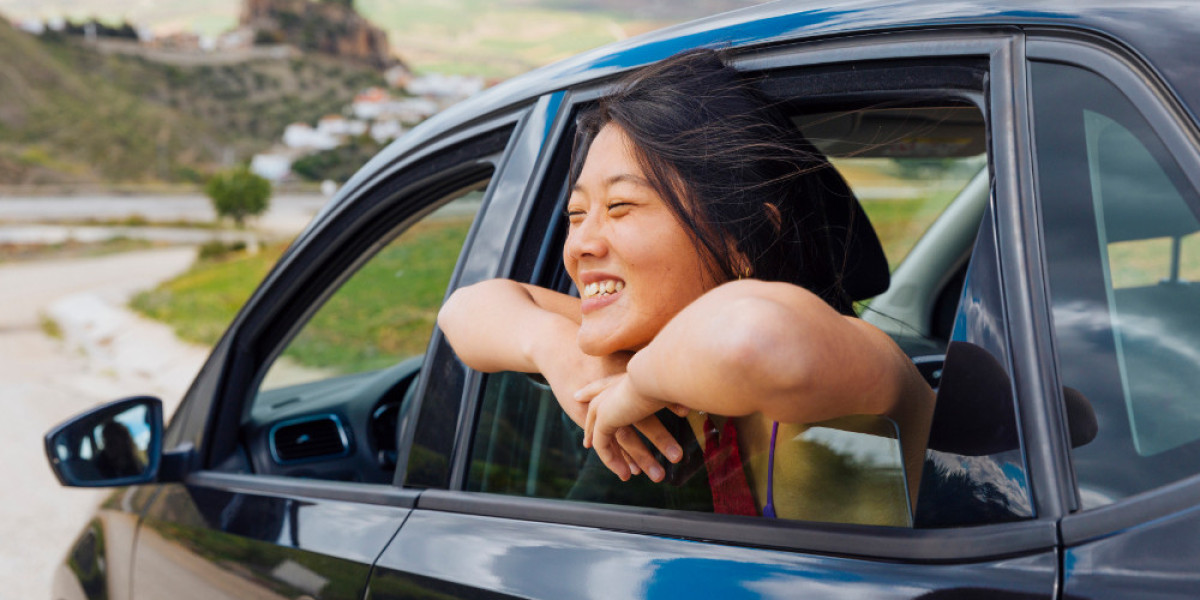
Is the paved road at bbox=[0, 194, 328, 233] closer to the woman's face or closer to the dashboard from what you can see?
the dashboard

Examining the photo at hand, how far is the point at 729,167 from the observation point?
3.87ft

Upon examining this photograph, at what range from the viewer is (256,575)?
5.23ft

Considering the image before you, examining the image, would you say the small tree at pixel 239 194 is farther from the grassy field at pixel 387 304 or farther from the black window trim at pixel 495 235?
the black window trim at pixel 495 235

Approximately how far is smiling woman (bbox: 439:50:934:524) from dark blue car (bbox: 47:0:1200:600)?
42 mm

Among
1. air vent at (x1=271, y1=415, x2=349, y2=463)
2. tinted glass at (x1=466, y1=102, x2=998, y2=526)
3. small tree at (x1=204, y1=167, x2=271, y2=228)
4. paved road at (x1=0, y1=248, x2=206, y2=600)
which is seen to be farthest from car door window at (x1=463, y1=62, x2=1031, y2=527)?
small tree at (x1=204, y1=167, x2=271, y2=228)

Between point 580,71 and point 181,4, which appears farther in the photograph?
point 181,4

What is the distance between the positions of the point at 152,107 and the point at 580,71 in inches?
3097

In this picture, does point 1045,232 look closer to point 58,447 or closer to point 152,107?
point 58,447

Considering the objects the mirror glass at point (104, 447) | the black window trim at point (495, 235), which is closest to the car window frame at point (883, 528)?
the black window trim at point (495, 235)

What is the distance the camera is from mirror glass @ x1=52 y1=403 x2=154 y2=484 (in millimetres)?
2002

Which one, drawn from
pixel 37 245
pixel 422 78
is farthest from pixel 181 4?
pixel 37 245

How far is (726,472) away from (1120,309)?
1.64ft

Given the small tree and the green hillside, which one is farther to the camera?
the green hillside

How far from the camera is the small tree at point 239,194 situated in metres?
35.4
